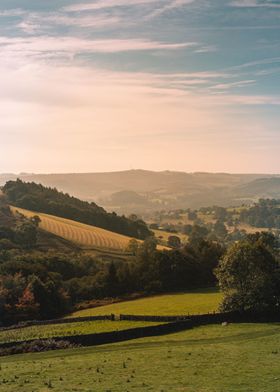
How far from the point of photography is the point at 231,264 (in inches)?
2427

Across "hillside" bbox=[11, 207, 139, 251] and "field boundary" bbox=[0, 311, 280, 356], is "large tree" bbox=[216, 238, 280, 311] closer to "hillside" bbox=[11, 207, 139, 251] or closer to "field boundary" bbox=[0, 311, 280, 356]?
"field boundary" bbox=[0, 311, 280, 356]

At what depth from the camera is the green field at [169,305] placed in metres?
66.4

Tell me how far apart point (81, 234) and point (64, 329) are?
10577 cm

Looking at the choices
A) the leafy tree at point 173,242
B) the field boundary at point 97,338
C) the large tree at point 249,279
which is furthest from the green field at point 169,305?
the leafy tree at point 173,242

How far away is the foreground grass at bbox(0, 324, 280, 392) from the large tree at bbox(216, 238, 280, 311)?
1092 centimetres

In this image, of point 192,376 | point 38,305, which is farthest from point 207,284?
point 192,376

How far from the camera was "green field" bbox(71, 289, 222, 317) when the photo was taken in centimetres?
6644

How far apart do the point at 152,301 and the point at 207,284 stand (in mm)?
21075

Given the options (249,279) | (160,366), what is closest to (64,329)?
(249,279)

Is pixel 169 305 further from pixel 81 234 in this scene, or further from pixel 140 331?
pixel 81 234

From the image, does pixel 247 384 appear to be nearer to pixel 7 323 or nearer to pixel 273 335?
pixel 273 335

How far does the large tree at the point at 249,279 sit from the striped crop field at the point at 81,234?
3639 inches

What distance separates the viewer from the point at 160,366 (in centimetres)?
3491

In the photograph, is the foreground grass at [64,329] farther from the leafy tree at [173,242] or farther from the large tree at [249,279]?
the leafy tree at [173,242]
